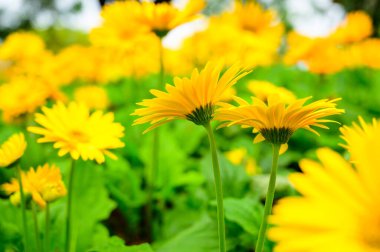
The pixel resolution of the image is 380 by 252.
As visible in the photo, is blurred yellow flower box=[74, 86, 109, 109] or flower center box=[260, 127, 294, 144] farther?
blurred yellow flower box=[74, 86, 109, 109]

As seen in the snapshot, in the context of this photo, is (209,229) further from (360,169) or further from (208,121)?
(360,169)

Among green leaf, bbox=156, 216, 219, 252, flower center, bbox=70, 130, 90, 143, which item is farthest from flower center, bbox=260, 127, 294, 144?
green leaf, bbox=156, 216, 219, 252

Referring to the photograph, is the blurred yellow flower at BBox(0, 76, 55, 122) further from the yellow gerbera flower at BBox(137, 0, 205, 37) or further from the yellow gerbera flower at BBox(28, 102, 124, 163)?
the yellow gerbera flower at BBox(28, 102, 124, 163)

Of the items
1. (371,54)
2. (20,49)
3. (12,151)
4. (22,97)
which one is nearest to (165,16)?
(22,97)

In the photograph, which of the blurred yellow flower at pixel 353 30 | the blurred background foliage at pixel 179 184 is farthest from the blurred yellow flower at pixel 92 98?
the blurred yellow flower at pixel 353 30

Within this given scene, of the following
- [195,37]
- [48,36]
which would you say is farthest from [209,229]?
[48,36]

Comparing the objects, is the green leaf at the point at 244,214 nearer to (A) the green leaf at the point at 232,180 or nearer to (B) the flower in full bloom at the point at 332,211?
(A) the green leaf at the point at 232,180
